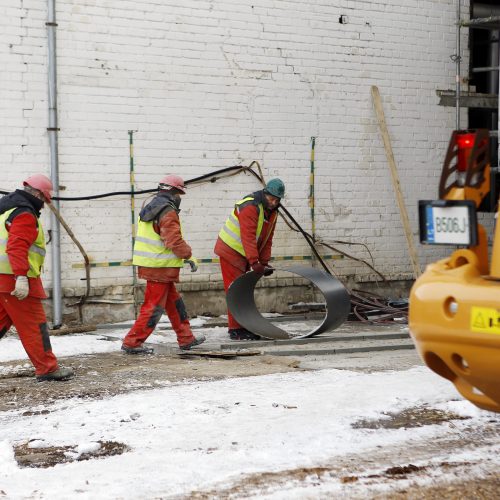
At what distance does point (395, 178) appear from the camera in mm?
14477

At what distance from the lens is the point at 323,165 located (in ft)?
46.0

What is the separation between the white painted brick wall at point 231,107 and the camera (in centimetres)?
1223

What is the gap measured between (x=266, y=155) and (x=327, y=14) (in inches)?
86.3

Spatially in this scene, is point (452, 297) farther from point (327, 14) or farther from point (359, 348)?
point (327, 14)

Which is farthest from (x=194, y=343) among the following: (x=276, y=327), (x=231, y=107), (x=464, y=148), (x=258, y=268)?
(x=464, y=148)

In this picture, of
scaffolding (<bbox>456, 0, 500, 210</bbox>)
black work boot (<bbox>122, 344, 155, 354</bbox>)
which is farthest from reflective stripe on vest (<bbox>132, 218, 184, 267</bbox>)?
scaffolding (<bbox>456, 0, 500, 210</bbox>)

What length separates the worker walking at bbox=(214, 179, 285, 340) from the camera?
37.4 ft

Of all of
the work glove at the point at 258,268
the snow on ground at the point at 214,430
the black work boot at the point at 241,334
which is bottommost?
the black work boot at the point at 241,334

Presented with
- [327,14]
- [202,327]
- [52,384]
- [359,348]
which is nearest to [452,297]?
[52,384]

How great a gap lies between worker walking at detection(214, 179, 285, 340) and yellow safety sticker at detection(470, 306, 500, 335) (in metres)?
6.51

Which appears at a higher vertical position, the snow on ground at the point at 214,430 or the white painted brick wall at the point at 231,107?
the white painted brick wall at the point at 231,107

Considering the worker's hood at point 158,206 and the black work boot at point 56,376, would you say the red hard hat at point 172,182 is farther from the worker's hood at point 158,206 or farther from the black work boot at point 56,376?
the black work boot at point 56,376

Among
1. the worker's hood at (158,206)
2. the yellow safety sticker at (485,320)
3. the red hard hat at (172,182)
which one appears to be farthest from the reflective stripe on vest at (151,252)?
the yellow safety sticker at (485,320)

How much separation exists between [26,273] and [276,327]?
401cm
